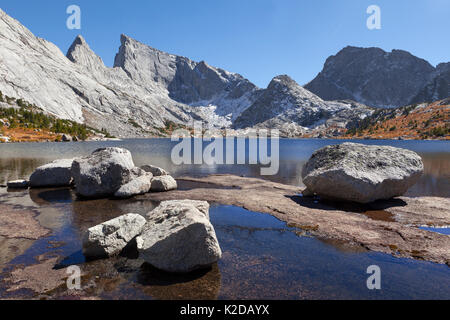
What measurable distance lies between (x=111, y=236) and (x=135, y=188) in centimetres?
1237

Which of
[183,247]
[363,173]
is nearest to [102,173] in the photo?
[183,247]

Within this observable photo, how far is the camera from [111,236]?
41.2 feet

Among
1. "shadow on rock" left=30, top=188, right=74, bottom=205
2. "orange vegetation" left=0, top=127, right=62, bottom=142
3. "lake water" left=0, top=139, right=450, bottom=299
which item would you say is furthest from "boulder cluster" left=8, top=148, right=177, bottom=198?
"orange vegetation" left=0, top=127, right=62, bottom=142

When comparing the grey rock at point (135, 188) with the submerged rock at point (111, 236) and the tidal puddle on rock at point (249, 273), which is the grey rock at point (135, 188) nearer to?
the tidal puddle on rock at point (249, 273)

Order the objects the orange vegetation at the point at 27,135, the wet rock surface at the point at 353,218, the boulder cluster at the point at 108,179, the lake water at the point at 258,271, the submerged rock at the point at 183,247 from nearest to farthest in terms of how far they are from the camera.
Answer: the lake water at the point at 258,271 < the submerged rock at the point at 183,247 < the wet rock surface at the point at 353,218 < the boulder cluster at the point at 108,179 < the orange vegetation at the point at 27,135

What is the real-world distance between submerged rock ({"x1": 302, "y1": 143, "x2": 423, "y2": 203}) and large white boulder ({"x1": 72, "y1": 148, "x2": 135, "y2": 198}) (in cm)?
1727

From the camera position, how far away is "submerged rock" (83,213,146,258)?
39.5 ft

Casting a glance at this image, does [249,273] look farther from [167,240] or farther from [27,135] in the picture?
[27,135]

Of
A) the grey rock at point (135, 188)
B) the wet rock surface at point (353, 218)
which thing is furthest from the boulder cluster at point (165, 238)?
the grey rock at point (135, 188)

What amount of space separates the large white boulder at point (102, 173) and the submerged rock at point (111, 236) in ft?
39.4

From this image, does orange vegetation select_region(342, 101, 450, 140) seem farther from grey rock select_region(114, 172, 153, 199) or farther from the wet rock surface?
grey rock select_region(114, 172, 153, 199)

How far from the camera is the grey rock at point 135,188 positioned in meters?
23.7
